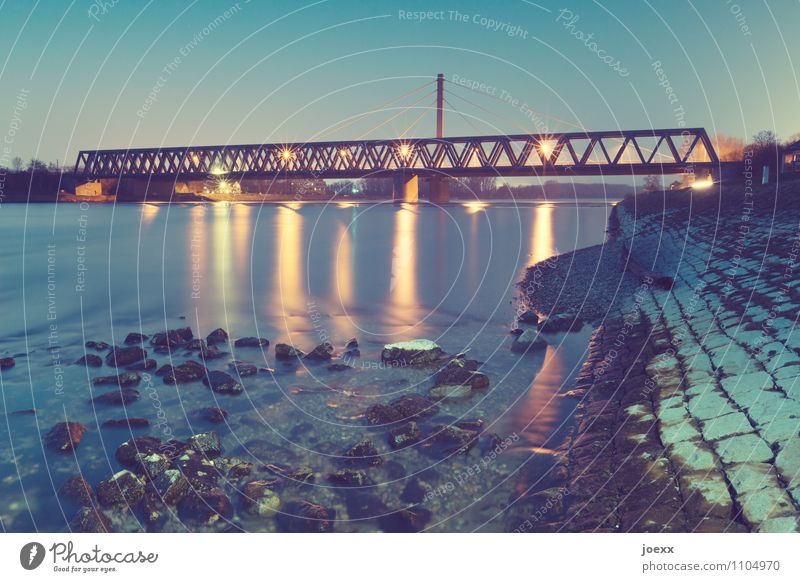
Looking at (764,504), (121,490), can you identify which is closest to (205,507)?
(121,490)

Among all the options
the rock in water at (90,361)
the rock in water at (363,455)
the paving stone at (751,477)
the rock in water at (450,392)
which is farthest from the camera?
the rock in water at (90,361)

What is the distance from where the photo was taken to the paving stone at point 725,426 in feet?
24.8

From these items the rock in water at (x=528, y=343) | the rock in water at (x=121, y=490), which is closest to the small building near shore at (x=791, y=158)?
the rock in water at (x=528, y=343)

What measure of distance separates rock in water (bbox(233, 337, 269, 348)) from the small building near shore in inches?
1786

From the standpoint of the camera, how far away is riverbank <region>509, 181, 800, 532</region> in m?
6.49

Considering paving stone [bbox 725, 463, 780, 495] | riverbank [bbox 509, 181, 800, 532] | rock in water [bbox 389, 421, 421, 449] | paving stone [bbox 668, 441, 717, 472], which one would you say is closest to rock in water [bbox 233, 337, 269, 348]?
rock in water [bbox 389, 421, 421, 449]

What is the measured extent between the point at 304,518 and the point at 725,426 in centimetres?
566

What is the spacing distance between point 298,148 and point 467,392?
11010 cm

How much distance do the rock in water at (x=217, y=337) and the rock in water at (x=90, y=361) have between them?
2.71 meters

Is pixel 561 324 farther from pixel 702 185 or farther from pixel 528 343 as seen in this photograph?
pixel 702 185

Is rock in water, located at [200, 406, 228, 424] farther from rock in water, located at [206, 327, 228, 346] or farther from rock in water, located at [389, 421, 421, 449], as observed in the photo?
rock in water, located at [206, 327, 228, 346]

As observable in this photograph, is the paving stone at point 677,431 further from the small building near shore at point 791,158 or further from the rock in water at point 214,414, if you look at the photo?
the small building near shore at point 791,158

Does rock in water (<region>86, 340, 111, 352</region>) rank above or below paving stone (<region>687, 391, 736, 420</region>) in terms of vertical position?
below

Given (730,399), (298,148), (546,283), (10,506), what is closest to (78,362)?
(10,506)
